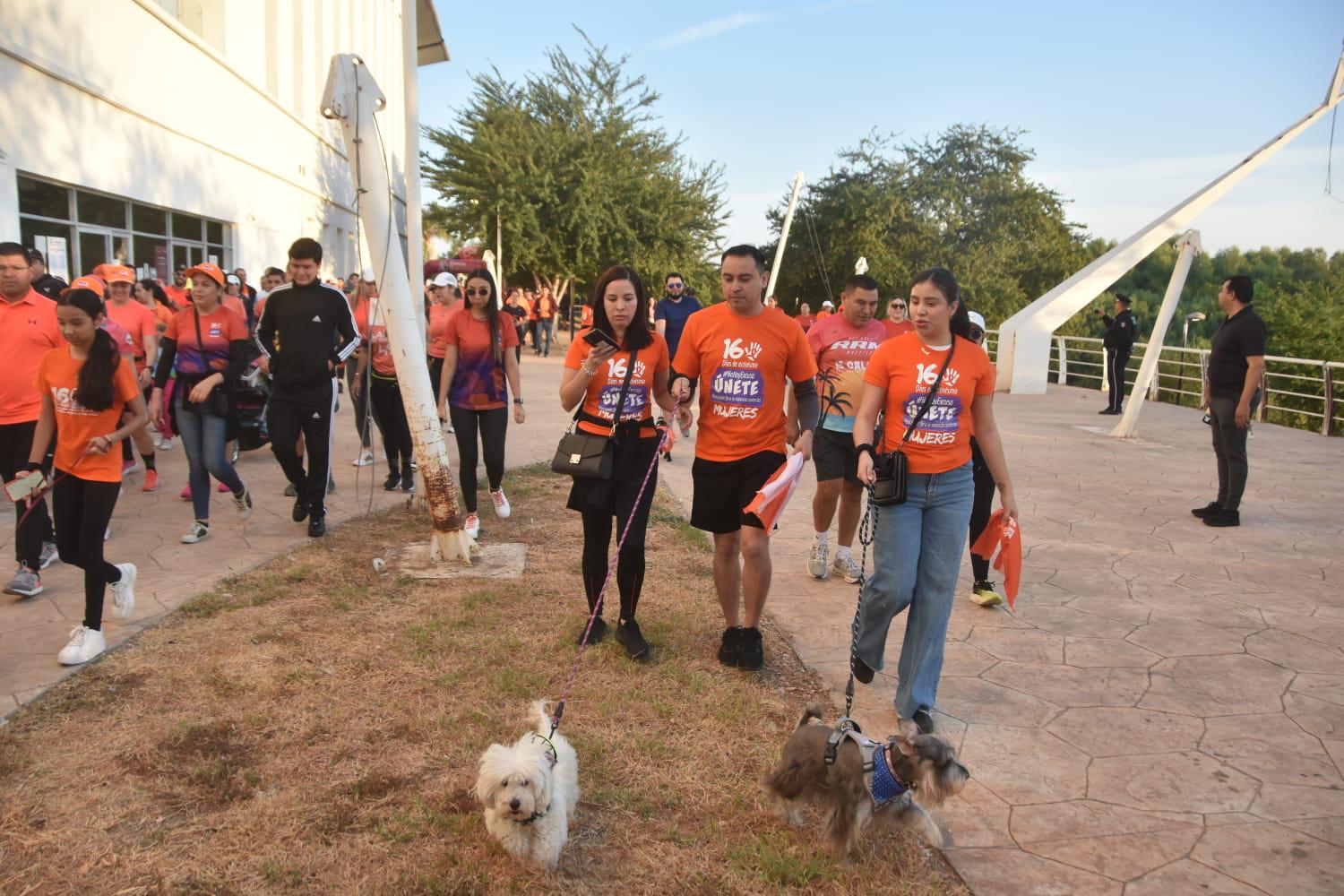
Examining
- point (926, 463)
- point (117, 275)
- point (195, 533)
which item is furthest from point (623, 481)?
point (117, 275)

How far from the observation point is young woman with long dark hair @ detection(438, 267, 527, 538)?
6.81 m

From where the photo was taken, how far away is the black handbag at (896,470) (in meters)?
3.88

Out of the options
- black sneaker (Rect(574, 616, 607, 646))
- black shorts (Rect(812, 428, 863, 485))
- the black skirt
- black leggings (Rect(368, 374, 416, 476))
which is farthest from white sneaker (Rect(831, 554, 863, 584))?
black leggings (Rect(368, 374, 416, 476))

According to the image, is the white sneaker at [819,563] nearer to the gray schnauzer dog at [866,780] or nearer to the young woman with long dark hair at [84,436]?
the gray schnauzer dog at [866,780]

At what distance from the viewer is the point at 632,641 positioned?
462 centimetres

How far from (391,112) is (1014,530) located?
34.0 meters

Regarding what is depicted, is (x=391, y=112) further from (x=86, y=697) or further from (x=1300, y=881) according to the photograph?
(x=1300, y=881)

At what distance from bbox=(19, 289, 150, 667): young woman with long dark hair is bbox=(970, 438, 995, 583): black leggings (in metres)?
4.49

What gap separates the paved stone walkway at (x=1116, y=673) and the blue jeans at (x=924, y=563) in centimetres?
32

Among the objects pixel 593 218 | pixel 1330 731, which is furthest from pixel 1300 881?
pixel 593 218

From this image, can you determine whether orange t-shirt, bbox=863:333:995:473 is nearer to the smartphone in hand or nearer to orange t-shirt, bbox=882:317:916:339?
the smartphone in hand

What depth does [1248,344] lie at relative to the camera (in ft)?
24.8

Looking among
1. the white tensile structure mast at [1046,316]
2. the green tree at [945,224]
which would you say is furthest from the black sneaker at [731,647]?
the green tree at [945,224]

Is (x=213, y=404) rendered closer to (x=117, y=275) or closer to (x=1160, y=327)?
(x=117, y=275)
